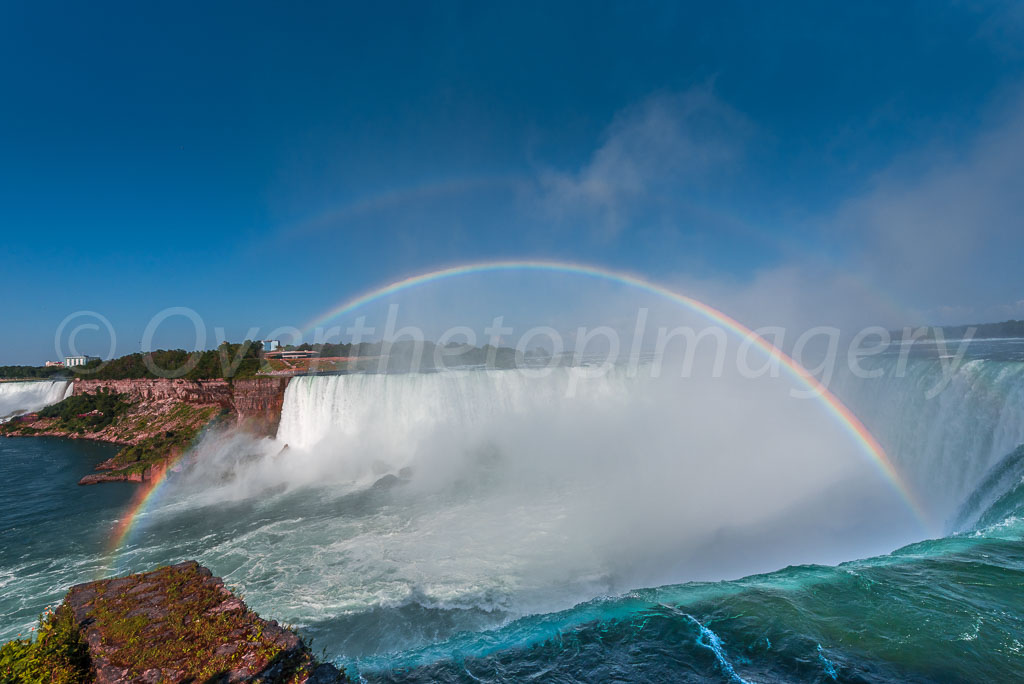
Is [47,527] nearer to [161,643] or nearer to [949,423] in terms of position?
[161,643]

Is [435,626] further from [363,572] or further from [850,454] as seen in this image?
[850,454]

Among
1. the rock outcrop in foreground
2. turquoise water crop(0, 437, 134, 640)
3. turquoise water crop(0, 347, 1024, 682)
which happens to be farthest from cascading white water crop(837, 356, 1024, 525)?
turquoise water crop(0, 437, 134, 640)

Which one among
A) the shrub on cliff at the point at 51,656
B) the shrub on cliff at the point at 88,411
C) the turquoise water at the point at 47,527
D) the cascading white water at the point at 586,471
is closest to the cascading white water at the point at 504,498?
the cascading white water at the point at 586,471

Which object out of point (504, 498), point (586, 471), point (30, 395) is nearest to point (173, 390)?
point (30, 395)

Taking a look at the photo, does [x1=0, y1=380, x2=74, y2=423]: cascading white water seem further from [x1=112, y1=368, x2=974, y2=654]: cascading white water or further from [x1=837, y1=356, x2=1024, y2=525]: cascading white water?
[x1=837, y1=356, x2=1024, y2=525]: cascading white water

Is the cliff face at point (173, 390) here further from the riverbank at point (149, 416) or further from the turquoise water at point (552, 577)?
the turquoise water at point (552, 577)
